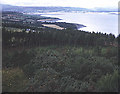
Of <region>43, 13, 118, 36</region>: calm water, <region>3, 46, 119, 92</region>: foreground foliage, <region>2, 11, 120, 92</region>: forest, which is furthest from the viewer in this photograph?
<region>43, 13, 118, 36</region>: calm water

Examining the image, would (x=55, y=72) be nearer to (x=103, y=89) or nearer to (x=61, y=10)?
(x=103, y=89)

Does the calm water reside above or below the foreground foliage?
above

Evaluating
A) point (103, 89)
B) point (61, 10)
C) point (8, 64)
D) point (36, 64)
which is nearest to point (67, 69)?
point (36, 64)

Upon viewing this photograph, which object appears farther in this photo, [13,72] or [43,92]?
[13,72]

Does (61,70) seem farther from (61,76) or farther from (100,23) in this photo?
(100,23)

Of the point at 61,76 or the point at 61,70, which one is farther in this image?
the point at 61,70

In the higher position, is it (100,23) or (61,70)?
(100,23)

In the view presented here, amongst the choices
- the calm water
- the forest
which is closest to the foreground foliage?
the forest

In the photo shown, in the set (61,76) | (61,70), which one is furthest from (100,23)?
(61,76)

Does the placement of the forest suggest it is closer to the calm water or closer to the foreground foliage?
the foreground foliage

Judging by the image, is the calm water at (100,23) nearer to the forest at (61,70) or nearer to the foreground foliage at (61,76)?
the forest at (61,70)

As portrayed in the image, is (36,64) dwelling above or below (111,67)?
below
